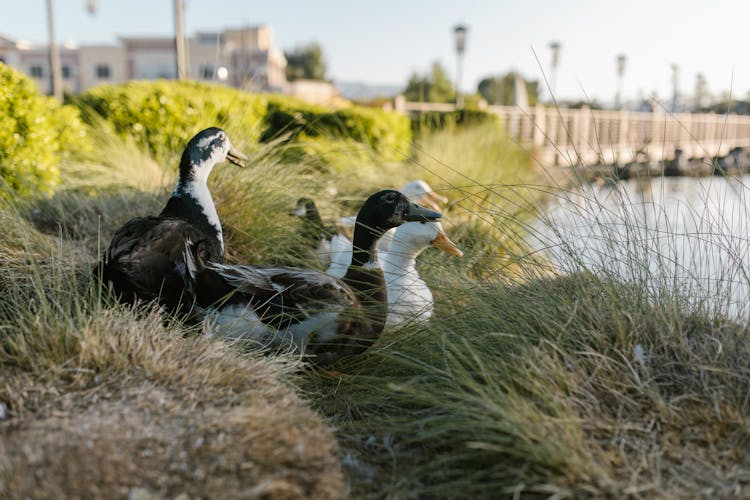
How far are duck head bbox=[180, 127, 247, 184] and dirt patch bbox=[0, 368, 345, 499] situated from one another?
1.53m

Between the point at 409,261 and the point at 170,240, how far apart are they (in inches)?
46.5

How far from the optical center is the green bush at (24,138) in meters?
4.47

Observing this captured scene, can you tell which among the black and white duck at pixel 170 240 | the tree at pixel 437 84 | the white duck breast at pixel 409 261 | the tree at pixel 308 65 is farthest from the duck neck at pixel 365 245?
the tree at pixel 308 65

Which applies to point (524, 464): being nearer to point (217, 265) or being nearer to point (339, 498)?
point (339, 498)

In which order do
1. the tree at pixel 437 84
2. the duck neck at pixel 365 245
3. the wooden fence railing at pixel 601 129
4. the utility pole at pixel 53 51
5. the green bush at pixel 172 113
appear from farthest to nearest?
the tree at pixel 437 84
the utility pole at pixel 53 51
the wooden fence railing at pixel 601 129
the green bush at pixel 172 113
the duck neck at pixel 365 245

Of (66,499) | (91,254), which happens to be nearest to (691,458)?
(66,499)

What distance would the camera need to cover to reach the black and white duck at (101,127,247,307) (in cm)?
282

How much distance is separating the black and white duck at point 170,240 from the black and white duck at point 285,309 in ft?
0.41

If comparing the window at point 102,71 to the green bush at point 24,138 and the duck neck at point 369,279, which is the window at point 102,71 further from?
the duck neck at point 369,279

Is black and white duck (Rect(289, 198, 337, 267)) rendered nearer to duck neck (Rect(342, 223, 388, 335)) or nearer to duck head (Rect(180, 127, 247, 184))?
duck head (Rect(180, 127, 247, 184))

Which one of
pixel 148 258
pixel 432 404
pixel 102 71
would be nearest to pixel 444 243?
pixel 432 404

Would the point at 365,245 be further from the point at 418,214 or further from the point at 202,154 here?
the point at 202,154

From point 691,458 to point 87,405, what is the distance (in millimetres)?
1743

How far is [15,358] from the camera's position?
2.17 metres
